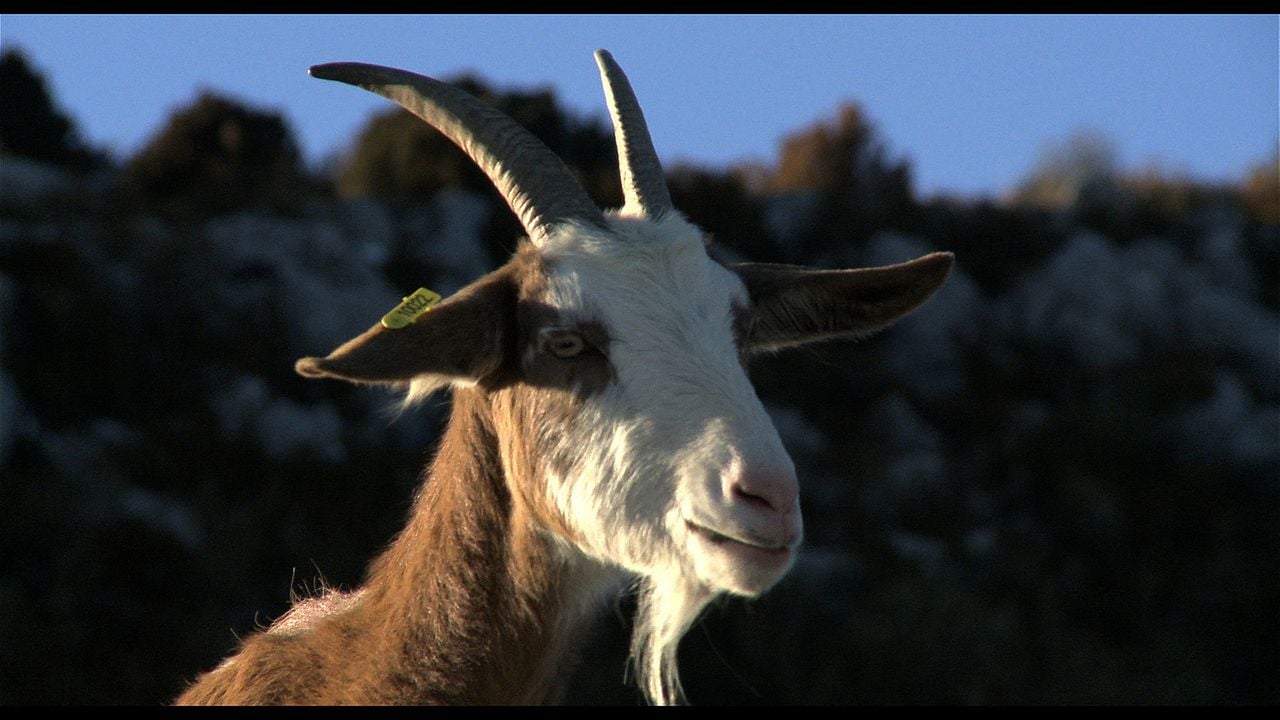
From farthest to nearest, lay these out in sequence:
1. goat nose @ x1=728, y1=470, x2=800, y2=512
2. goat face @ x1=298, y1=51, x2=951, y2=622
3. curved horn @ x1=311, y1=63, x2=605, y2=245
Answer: curved horn @ x1=311, y1=63, x2=605, y2=245
goat face @ x1=298, y1=51, x2=951, y2=622
goat nose @ x1=728, y1=470, x2=800, y2=512

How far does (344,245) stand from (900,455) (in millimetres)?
9068

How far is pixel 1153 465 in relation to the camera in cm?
2358

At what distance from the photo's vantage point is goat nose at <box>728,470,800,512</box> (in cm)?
397

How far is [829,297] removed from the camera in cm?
509

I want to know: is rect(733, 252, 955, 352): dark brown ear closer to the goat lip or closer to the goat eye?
the goat eye

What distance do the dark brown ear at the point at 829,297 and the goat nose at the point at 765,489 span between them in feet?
3.20

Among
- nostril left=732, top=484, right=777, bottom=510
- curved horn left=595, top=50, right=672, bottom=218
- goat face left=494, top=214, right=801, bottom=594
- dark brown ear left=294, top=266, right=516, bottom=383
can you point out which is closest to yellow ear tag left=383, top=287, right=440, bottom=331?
dark brown ear left=294, top=266, right=516, bottom=383

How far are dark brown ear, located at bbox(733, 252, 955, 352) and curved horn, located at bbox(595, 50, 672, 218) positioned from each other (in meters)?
0.36

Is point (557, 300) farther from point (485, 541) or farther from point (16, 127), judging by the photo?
point (16, 127)

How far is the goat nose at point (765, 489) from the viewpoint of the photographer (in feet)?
13.0

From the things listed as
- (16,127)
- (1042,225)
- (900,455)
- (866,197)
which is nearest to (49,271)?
(16,127)

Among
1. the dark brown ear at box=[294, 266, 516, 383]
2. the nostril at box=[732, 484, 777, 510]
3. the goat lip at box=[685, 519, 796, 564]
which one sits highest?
the dark brown ear at box=[294, 266, 516, 383]

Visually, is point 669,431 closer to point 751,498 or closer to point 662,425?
point 662,425

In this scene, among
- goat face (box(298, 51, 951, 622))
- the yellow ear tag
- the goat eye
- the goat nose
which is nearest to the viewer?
the goat nose
